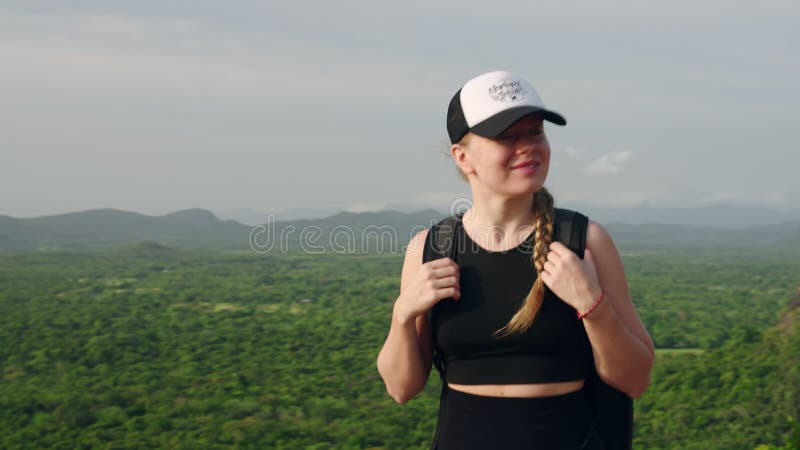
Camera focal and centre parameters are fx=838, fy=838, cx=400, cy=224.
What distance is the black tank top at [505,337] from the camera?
2361 mm

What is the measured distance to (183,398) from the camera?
90.0 ft

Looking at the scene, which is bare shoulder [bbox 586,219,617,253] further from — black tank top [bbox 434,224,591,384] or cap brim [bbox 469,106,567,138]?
cap brim [bbox 469,106,567,138]

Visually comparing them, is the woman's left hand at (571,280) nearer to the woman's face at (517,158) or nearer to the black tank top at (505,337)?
the black tank top at (505,337)

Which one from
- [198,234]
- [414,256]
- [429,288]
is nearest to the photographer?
[429,288]

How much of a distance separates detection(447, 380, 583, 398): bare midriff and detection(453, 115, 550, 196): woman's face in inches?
21.7

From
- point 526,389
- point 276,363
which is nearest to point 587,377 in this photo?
point 526,389

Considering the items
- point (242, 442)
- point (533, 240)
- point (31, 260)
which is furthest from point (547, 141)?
point (31, 260)

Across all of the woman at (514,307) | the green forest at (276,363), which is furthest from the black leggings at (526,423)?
the green forest at (276,363)

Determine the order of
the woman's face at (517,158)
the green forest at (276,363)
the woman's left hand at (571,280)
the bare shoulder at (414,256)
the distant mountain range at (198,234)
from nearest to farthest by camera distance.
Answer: the woman's left hand at (571,280) → the woman's face at (517,158) → the bare shoulder at (414,256) → the green forest at (276,363) → the distant mountain range at (198,234)

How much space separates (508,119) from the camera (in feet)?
7.50

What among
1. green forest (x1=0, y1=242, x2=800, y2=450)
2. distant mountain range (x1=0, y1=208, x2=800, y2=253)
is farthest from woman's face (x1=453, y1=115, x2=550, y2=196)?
distant mountain range (x1=0, y1=208, x2=800, y2=253)

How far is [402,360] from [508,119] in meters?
0.79

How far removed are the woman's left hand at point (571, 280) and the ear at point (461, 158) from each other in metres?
0.39

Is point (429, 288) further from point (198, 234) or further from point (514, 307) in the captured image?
point (198, 234)
